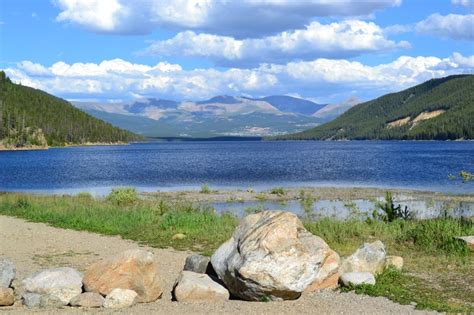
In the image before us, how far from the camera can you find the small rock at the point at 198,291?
1527 centimetres

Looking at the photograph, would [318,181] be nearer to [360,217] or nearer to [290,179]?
[290,179]

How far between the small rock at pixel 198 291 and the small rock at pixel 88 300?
199 centimetres

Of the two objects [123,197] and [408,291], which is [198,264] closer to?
[408,291]

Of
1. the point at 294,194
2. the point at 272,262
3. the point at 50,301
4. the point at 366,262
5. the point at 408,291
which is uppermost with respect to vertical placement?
the point at 272,262

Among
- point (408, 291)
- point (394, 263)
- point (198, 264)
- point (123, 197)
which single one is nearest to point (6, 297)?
point (198, 264)

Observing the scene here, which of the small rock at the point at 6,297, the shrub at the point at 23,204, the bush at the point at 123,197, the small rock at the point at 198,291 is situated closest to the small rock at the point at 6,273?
the small rock at the point at 6,297

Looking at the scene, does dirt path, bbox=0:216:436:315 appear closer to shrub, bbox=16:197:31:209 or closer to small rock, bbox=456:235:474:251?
shrub, bbox=16:197:31:209

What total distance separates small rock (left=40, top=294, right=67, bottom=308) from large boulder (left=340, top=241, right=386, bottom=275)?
7994 millimetres

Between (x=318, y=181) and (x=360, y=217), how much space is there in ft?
120

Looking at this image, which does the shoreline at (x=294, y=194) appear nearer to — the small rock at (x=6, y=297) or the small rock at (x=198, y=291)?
the small rock at (x=198, y=291)

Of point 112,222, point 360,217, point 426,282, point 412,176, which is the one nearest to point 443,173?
point 412,176

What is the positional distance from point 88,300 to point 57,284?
3.54 ft

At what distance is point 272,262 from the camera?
48.2ft

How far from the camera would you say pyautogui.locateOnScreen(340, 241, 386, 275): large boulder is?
1706 centimetres
